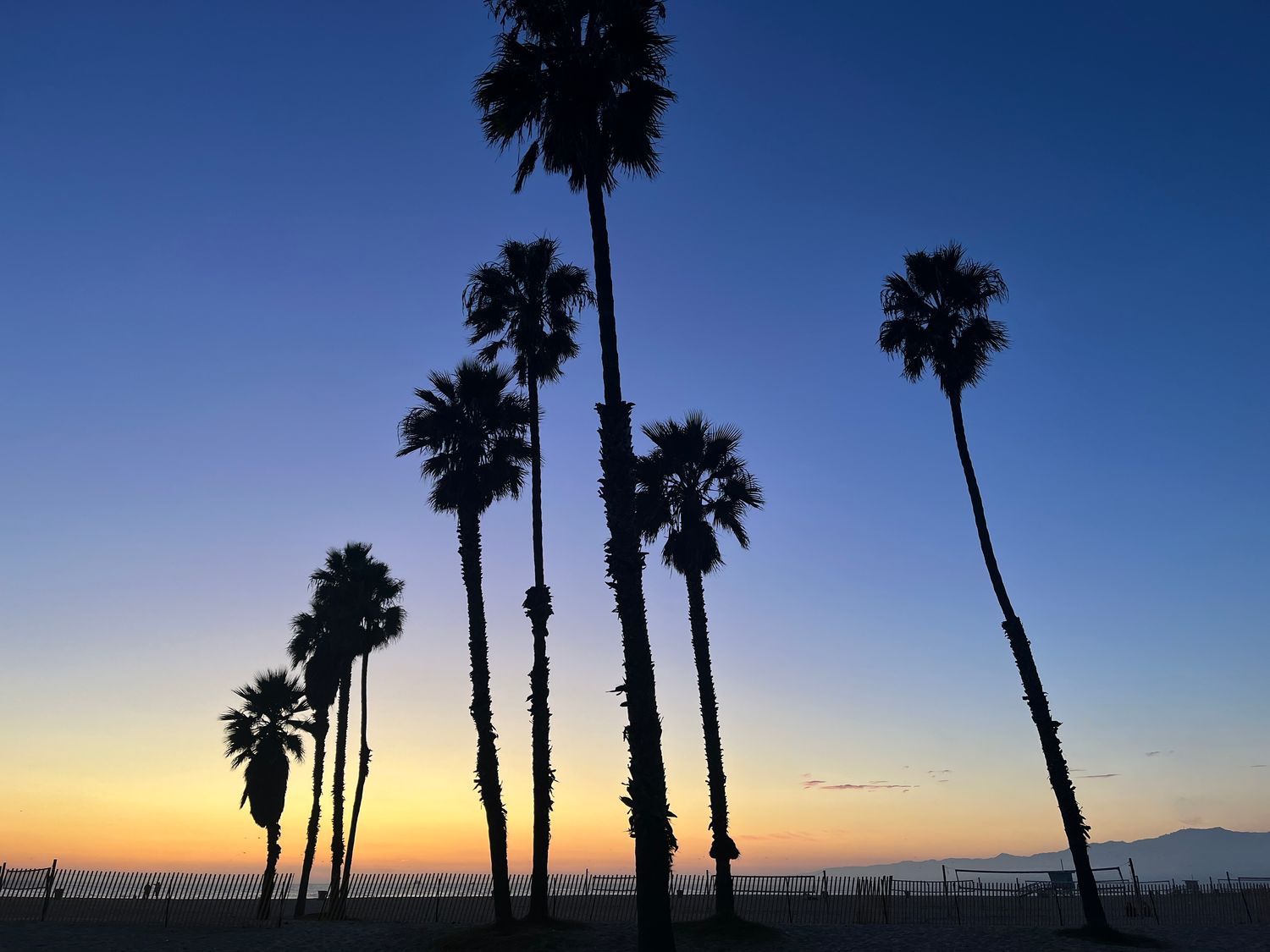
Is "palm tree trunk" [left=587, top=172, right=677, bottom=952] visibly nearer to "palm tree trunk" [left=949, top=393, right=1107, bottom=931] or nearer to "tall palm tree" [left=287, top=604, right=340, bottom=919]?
"palm tree trunk" [left=949, top=393, right=1107, bottom=931]

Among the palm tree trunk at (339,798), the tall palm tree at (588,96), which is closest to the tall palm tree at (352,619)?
the palm tree trunk at (339,798)

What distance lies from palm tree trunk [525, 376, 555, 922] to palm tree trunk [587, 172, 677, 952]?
33.7ft

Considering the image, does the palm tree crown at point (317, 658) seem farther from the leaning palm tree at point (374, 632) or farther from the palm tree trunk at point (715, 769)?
the palm tree trunk at point (715, 769)

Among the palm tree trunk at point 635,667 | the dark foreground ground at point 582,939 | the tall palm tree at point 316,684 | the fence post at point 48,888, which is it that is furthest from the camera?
the tall palm tree at point 316,684

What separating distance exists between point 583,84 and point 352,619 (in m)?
30.6

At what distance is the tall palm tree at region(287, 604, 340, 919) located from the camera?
38.4 m

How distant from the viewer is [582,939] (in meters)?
23.0

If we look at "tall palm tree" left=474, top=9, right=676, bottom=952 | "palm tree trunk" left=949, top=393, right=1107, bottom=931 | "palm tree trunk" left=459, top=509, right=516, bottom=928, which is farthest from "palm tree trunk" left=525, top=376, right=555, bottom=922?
"palm tree trunk" left=949, top=393, right=1107, bottom=931

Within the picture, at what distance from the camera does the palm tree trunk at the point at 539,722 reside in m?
24.8

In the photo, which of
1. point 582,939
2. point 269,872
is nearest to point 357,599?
point 269,872

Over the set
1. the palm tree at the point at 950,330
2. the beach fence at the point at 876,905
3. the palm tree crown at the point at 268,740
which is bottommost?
the beach fence at the point at 876,905

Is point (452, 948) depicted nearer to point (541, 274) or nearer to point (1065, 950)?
point (1065, 950)

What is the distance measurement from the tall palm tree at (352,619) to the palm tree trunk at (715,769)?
20.2 metres

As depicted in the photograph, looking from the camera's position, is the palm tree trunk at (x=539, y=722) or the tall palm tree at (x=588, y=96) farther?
the palm tree trunk at (x=539, y=722)
